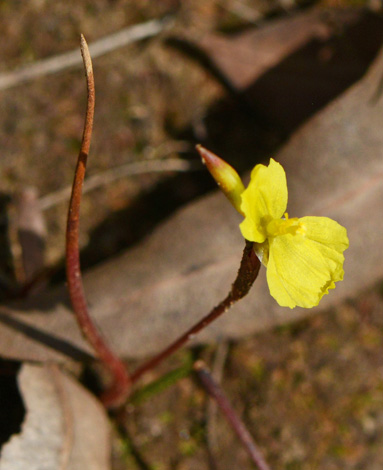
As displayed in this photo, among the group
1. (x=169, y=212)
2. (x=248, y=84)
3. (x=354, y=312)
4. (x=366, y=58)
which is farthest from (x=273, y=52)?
(x=354, y=312)

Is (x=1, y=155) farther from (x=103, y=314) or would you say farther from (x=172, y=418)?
(x=172, y=418)

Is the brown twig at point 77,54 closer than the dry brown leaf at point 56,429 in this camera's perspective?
No

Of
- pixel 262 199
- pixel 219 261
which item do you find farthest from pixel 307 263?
pixel 219 261

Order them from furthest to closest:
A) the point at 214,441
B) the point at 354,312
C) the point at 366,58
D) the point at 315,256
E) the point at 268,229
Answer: the point at 366,58
the point at 354,312
the point at 214,441
the point at 315,256
the point at 268,229

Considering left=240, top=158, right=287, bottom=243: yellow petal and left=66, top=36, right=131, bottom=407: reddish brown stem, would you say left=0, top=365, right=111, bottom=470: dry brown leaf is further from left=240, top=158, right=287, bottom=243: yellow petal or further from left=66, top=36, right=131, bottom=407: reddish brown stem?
left=240, top=158, right=287, bottom=243: yellow petal

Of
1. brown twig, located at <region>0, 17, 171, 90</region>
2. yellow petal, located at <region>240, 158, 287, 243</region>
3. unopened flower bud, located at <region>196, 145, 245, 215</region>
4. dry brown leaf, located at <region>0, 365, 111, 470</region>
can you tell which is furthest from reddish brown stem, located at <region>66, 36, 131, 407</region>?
brown twig, located at <region>0, 17, 171, 90</region>

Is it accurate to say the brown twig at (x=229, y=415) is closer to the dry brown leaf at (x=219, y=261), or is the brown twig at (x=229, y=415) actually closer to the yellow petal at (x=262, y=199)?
the dry brown leaf at (x=219, y=261)

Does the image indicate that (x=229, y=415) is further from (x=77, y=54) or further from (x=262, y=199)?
(x=77, y=54)

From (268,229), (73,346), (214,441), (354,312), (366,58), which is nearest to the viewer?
(268,229)

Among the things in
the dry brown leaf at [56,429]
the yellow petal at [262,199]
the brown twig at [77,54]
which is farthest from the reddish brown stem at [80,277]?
the brown twig at [77,54]
